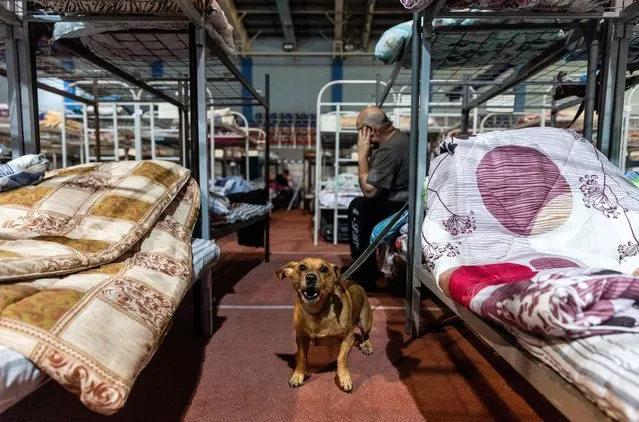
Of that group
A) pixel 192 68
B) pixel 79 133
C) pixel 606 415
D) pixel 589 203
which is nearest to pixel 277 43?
pixel 79 133

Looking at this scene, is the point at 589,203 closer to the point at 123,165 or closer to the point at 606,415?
the point at 606,415

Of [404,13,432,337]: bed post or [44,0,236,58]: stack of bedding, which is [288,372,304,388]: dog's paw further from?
[44,0,236,58]: stack of bedding

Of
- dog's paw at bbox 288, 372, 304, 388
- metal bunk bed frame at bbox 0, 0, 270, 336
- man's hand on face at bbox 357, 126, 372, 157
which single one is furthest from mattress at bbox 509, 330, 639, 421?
man's hand on face at bbox 357, 126, 372, 157

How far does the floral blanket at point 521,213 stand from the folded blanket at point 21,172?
1292 mm

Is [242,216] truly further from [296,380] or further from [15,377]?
[15,377]

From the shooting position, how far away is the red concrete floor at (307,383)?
1.11m

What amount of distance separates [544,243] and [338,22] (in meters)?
8.48

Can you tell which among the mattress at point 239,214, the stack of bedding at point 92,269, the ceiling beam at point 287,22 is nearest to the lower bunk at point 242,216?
the mattress at point 239,214

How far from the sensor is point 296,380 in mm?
1267

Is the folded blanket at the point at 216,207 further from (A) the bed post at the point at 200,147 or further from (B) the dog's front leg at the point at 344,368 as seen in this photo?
(B) the dog's front leg at the point at 344,368

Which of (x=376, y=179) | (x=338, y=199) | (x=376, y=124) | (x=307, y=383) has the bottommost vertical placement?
(x=307, y=383)

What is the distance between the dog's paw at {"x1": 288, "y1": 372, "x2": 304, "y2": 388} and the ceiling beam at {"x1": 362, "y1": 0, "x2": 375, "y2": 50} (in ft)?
26.3

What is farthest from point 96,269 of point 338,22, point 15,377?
point 338,22

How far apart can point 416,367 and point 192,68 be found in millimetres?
1345
